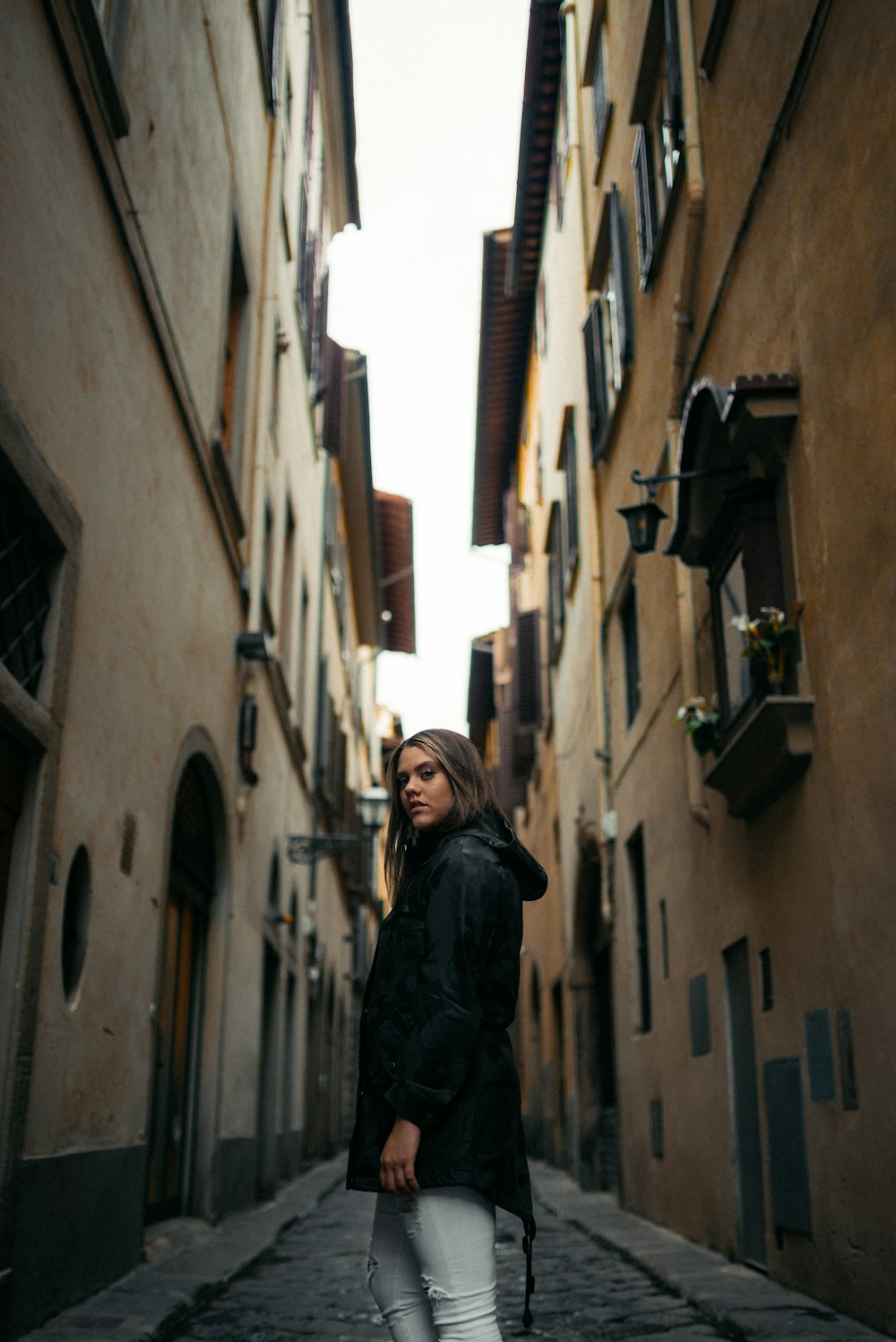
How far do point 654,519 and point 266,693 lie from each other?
17.9ft

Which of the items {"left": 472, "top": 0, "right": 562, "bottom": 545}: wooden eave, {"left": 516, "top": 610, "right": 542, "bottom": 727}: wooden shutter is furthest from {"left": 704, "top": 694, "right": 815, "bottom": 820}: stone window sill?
{"left": 516, "top": 610, "right": 542, "bottom": 727}: wooden shutter

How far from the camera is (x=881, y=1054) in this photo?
4984mm

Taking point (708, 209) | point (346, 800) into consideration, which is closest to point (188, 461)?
point (708, 209)

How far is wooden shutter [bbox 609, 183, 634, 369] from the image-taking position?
1093 centimetres

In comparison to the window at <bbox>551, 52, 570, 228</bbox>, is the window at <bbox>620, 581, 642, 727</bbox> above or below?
below

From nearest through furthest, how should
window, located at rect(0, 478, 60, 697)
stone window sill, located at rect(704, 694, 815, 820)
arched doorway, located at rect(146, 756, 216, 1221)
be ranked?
window, located at rect(0, 478, 60, 697), stone window sill, located at rect(704, 694, 815, 820), arched doorway, located at rect(146, 756, 216, 1221)

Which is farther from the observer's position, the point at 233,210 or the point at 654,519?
the point at 233,210

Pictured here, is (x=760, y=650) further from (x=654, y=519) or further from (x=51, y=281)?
(x=51, y=281)

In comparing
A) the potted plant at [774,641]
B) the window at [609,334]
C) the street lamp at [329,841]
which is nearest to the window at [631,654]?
the window at [609,334]

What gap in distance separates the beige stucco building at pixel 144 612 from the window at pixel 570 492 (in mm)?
3005

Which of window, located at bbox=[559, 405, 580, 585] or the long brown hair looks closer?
the long brown hair

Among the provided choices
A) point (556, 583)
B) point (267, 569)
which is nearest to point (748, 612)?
point (267, 569)

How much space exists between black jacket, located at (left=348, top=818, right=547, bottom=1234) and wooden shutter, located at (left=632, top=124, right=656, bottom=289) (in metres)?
7.53

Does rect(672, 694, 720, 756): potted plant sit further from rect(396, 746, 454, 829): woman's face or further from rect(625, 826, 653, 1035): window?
rect(396, 746, 454, 829): woman's face
